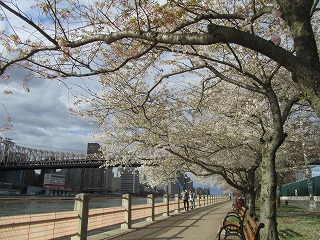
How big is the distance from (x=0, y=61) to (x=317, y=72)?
4983 mm

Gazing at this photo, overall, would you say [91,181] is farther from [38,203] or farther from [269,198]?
[269,198]

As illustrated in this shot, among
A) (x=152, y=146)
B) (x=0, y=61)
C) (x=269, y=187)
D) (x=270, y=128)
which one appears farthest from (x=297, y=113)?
(x=0, y=61)

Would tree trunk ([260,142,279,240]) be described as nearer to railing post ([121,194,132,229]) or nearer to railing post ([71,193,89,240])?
railing post ([71,193,89,240])

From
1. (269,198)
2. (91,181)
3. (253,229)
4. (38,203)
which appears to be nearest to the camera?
(253,229)

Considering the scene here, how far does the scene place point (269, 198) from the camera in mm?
7039

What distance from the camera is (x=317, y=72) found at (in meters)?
3.93

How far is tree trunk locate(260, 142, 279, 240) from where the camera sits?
6768mm

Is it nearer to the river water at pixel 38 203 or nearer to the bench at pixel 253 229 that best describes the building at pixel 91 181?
the river water at pixel 38 203

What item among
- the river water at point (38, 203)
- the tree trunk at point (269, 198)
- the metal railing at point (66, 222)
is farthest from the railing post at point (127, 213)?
the tree trunk at point (269, 198)

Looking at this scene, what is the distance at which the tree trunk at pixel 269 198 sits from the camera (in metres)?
6.77

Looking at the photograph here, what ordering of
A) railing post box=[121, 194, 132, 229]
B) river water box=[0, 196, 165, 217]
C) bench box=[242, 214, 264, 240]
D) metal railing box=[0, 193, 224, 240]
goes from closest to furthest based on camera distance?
bench box=[242, 214, 264, 240] → metal railing box=[0, 193, 224, 240] → river water box=[0, 196, 165, 217] → railing post box=[121, 194, 132, 229]

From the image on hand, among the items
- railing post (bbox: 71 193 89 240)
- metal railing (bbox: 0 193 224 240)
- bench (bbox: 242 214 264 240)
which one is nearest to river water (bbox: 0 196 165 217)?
railing post (bbox: 71 193 89 240)

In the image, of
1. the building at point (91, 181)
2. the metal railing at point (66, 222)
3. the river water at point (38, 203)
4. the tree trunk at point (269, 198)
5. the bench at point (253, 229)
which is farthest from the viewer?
the building at point (91, 181)

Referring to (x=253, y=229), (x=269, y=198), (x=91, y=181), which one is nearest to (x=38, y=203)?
(x=269, y=198)
